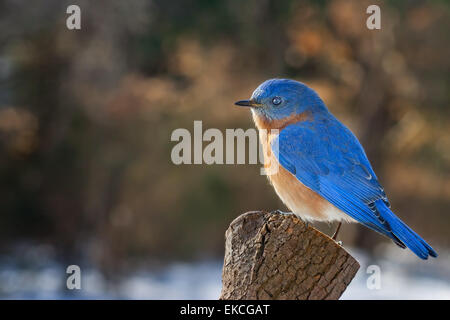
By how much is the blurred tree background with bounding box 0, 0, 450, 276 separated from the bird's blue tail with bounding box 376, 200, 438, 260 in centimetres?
712

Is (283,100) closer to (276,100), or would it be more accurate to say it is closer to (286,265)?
(276,100)

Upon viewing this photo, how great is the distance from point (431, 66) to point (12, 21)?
698 cm

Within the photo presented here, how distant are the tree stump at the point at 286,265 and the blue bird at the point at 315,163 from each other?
0.62 metres

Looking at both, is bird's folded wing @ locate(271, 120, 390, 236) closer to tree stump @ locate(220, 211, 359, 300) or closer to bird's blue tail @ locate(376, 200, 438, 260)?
bird's blue tail @ locate(376, 200, 438, 260)

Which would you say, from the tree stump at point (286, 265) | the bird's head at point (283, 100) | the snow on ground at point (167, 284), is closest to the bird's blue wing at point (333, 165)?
the bird's head at point (283, 100)

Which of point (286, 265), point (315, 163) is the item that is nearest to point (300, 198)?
point (315, 163)

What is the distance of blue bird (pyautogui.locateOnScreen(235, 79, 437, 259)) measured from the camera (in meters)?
3.70

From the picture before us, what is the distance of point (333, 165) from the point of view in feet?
12.7

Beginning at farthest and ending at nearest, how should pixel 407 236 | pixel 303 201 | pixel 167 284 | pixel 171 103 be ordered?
pixel 167 284 → pixel 171 103 → pixel 303 201 → pixel 407 236

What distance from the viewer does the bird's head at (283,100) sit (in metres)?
4.08

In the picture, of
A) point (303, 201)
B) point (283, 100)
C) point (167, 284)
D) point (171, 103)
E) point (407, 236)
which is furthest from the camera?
point (167, 284)

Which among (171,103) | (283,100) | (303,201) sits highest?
(171,103)

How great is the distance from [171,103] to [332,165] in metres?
7.34
